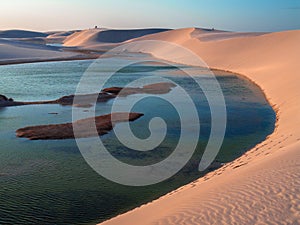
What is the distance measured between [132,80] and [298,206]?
2565cm

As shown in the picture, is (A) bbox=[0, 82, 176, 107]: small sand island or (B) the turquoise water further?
(A) bbox=[0, 82, 176, 107]: small sand island

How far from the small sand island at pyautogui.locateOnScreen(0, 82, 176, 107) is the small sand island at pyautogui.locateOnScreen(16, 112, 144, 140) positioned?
12.4ft

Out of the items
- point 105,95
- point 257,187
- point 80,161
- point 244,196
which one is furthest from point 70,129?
point 244,196

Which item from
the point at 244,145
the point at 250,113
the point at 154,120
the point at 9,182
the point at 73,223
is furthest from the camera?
the point at 250,113

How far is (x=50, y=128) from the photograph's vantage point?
48.5 ft

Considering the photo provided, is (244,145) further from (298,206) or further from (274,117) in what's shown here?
(298,206)

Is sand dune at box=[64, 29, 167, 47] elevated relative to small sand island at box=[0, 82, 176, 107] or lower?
elevated

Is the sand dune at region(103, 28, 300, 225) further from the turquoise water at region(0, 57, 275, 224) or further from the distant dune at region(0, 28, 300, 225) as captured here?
the turquoise water at region(0, 57, 275, 224)

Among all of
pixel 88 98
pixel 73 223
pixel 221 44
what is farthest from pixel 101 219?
pixel 221 44

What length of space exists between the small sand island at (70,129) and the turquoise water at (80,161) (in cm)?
52

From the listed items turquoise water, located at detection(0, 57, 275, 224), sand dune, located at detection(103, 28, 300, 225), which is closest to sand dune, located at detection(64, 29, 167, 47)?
turquoise water, located at detection(0, 57, 275, 224)

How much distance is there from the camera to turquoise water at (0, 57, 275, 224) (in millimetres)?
7945

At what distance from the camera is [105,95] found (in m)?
22.4

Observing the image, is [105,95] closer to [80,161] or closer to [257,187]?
[80,161]
